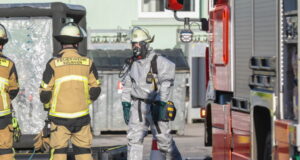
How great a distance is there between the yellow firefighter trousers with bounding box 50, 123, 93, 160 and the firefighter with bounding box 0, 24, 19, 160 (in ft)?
3.08

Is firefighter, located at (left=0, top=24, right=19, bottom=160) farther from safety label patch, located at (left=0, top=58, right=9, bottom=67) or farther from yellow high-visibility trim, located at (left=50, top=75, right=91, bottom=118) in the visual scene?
yellow high-visibility trim, located at (left=50, top=75, right=91, bottom=118)

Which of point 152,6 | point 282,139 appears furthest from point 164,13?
point 282,139

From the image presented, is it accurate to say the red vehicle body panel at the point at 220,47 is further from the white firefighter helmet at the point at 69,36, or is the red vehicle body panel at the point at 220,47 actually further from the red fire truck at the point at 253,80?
the white firefighter helmet at the point at 69,36

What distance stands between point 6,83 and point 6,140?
2.02ft

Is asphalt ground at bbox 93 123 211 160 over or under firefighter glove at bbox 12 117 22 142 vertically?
under

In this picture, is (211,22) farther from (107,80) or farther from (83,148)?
(107,80)

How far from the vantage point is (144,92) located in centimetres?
1238

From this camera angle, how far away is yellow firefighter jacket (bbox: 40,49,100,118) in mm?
10930

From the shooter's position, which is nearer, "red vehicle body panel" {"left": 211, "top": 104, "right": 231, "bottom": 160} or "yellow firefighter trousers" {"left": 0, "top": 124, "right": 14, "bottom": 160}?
"red vehicle body panel" {"left": 211, "top": 104, "right": 231, "bottom": 160}

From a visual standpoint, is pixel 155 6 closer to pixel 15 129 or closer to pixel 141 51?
pixel 141 51

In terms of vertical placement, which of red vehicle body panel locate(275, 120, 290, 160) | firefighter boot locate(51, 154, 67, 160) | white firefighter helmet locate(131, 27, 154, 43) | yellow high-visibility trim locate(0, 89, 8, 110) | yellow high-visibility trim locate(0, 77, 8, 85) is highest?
white firefighter helmet locate(131, 27, 154, 43)

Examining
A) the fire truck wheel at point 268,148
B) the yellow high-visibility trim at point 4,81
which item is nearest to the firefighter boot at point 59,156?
the yellow high-visibility trim at point 4,81

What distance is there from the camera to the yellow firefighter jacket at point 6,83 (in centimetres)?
1175

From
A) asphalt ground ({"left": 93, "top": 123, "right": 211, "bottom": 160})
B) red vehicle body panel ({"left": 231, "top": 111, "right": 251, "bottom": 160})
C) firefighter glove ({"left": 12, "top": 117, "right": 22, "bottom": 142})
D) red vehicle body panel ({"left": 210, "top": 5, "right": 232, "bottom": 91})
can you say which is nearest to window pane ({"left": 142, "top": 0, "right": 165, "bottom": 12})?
asphalt ground ({"left": 93, "top": 123, "right": 211, "bottom": 160})
